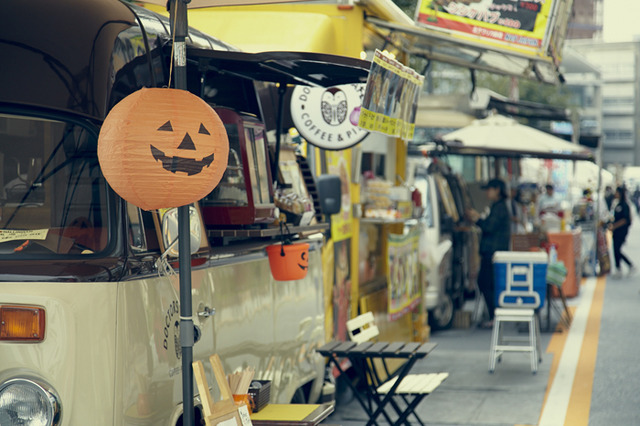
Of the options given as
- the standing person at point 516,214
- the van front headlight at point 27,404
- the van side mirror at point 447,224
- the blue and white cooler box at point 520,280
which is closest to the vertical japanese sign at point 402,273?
the blue and white cooler box at point 520,280

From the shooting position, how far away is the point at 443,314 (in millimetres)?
13352

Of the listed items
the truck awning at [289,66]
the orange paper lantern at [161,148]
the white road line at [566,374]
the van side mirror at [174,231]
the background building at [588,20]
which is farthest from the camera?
the background building at [588,20]

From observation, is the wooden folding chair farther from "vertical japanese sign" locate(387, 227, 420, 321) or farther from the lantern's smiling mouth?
"vertical japanese sign" locate(387, 227, 420, 321)

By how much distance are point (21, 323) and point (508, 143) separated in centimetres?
1166

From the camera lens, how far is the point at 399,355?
6.20 m

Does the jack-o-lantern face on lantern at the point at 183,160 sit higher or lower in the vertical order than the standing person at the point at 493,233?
higher

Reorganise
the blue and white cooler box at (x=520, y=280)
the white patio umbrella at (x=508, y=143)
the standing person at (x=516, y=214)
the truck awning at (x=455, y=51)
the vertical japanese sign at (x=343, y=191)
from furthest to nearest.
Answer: the standing person at (x=516, y=214)
the white patio umbrella at (x=508, y=143)
the blue and white cooler box at (x=520, y=280)
the truck awning at (x=455, y=51)
the vertical japanese sign at (x=343, y=191)

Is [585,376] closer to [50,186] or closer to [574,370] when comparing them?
[574,370]

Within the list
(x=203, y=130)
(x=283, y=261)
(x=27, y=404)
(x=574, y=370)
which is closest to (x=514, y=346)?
(x=574, y=370)

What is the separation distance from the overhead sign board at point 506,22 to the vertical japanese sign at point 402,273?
224 centimetres

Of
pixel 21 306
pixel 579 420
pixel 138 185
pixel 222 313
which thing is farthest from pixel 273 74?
pixel 579 420

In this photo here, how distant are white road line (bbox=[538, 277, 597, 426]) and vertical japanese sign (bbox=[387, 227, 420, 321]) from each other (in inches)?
67.1

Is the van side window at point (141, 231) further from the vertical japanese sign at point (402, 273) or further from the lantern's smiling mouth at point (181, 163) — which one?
the vertical japanese sign at point (402, 273)

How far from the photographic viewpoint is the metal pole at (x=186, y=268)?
3.96 m
